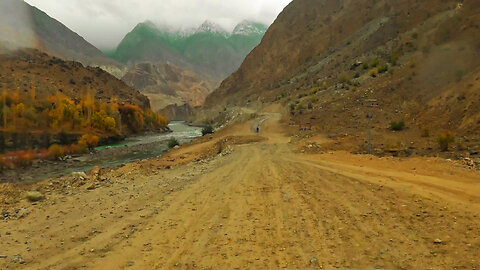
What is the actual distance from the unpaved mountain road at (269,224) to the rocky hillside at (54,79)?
132 ft

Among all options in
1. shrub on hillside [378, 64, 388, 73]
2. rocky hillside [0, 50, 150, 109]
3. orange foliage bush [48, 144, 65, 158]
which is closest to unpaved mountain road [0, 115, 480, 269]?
orange foliage bush [48, 144, 65, 158]

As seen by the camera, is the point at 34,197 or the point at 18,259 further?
the point at 34,197

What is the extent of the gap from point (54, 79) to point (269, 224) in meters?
57.3

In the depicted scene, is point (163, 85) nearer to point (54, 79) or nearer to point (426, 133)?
point (54, 79)

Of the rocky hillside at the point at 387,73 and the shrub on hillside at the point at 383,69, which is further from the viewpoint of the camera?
the shrub on hillside at the point at 383,69

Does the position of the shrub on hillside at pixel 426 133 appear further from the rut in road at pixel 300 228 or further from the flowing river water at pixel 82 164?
the flowing river water at pixel 82 164

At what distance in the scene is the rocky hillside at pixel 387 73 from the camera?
18.5 metres

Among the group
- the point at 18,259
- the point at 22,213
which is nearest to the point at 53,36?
the point at 22,213

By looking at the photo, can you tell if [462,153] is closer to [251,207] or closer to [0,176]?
[251,207]

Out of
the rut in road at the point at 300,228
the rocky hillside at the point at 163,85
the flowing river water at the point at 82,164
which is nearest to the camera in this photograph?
the rut in road at the point at 300,228

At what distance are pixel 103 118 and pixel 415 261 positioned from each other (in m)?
46.2

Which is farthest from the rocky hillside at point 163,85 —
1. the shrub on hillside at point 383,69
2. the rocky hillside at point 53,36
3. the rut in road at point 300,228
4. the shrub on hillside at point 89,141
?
the rut in road at point 300,228

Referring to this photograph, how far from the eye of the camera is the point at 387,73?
104 ft

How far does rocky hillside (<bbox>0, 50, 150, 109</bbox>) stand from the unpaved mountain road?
132 feet
